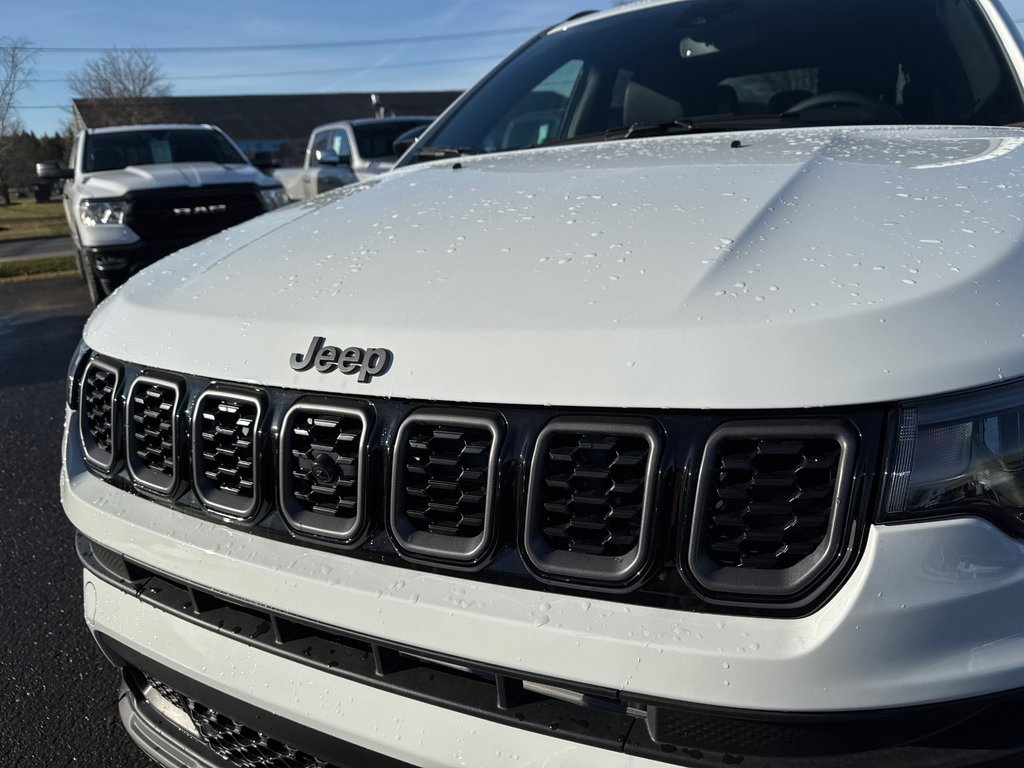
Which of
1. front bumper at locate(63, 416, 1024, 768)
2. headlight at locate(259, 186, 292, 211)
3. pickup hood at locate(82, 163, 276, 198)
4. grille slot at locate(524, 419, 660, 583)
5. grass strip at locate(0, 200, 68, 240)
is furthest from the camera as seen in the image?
grass strip at locate(0, 200, 68, 240)

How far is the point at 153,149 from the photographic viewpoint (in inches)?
344

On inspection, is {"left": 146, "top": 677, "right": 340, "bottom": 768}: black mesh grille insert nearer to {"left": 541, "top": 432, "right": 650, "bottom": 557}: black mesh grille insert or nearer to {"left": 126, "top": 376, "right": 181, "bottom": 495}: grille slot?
{"left": 126, "top": 376, "right": 181, "bottom": 495}: grille slot

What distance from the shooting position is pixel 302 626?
1448mm

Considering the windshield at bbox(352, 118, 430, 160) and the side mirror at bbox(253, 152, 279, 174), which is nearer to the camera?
the side mirror at bbox(253, 152, 279, 174)

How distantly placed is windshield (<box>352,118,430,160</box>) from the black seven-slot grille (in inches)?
406

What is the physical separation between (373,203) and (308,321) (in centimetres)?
78

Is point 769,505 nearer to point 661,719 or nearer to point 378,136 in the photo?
point 661,719

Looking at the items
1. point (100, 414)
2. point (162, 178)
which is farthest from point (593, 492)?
point (162, 178)

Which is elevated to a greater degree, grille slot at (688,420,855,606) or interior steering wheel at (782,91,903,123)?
interior steering wheel at (782,91,903,123)

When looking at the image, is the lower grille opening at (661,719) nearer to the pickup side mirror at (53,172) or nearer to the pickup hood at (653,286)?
the pickup hood at (653,286)

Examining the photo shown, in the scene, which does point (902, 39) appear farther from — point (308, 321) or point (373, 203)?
point (308, 321)

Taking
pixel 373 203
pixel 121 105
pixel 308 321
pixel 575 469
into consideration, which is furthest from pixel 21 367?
pixel 121 105

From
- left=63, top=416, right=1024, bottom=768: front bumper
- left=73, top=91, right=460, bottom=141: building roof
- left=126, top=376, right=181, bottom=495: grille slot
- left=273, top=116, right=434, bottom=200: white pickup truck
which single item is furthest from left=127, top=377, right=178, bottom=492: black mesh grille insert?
left=73, top=91, right=460, bottom=141: building roof

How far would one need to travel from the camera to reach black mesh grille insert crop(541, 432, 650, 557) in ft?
3.87
